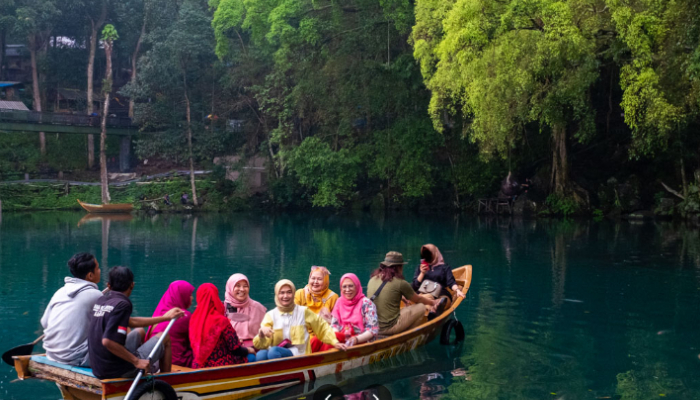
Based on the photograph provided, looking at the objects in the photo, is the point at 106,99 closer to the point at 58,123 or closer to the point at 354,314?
the point at 58,123

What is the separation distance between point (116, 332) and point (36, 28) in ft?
124

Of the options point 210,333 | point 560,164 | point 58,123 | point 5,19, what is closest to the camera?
point 210,333

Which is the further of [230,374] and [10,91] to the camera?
[10,91]

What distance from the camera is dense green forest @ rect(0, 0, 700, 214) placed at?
19.5 metres

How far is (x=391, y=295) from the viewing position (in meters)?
8.26

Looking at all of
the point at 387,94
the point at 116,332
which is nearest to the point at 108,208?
the point at 387,94

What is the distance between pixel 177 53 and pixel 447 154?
47.7 ft

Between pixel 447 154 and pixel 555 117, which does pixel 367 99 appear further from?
pixel 555 117

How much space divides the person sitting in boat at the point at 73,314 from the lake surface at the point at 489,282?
136 cm

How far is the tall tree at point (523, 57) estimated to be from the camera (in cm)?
1830

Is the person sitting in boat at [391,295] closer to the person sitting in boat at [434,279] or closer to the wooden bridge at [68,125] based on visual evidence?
the person sitting in boat at [434,279]

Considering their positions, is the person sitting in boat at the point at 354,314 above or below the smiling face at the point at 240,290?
below

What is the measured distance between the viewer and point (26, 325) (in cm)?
1024

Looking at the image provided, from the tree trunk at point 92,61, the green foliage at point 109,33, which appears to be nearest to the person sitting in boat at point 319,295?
the green foliage at point 109,33
